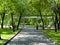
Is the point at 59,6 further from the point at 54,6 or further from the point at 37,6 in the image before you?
the point at 37,6

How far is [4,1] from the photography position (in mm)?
27406

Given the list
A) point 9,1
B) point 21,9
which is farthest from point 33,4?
point 9,1

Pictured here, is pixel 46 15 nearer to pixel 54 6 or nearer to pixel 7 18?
pixel 7 18

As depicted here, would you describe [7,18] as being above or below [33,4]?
below

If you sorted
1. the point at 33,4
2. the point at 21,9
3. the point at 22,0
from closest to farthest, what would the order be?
the point at 22,0 → the point at 21,9 → the point at 33,4

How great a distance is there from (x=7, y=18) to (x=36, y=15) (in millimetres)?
9085

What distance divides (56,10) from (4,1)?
14.2 m

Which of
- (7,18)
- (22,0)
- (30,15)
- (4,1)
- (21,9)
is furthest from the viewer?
(30,15)

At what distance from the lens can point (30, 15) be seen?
66.8 metres

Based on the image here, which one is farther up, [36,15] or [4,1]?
[4,1]

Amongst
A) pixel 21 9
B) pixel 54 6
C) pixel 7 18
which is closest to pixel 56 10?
pixel 54 6

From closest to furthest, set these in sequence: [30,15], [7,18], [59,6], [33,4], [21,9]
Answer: [59,6] < [21,9] < [33,4] < [7,18] < [30,15]

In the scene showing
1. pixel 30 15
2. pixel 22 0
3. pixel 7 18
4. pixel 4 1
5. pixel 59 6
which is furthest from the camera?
pixel 30 15

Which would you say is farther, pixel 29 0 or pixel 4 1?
pixel 29 0
